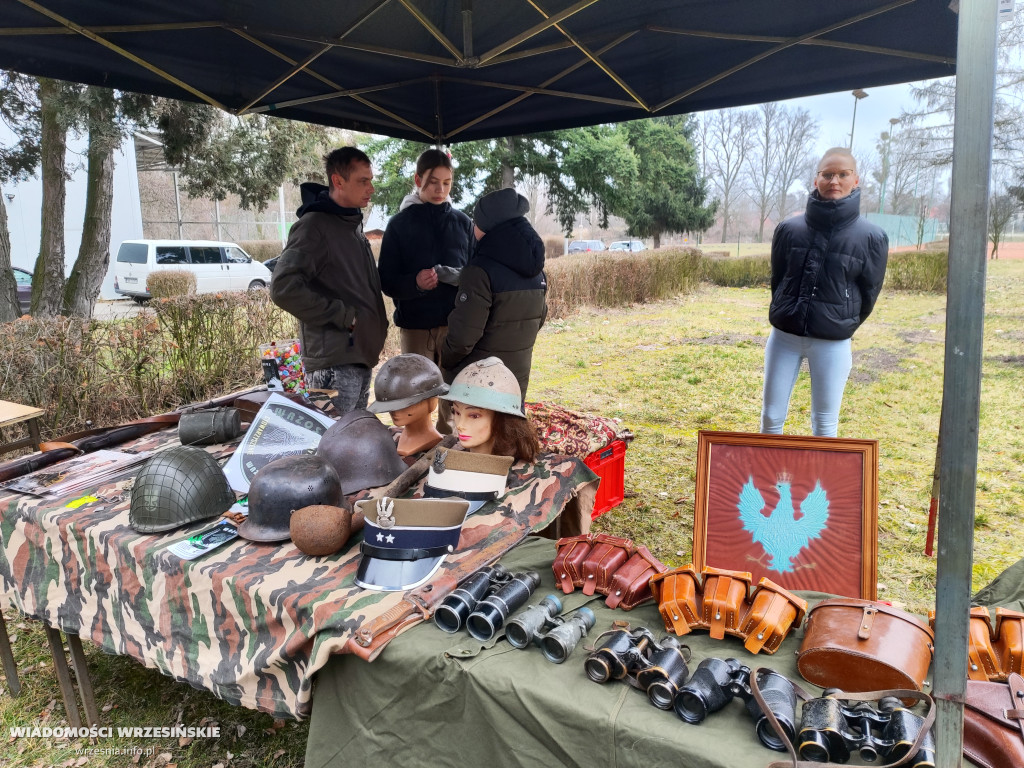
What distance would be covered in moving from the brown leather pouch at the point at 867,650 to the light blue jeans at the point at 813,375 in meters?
2.04

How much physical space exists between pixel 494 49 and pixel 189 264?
1559 cm

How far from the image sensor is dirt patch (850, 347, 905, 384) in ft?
27.0

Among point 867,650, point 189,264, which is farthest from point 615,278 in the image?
point 867,650

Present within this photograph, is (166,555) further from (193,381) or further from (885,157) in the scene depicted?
(885,157)

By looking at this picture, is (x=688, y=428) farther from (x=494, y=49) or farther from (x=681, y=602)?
(x=681, y=602)

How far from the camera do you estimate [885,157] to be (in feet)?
→ 43.4

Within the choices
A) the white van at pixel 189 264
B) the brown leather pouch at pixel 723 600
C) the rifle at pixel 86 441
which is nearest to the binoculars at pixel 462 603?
the brown leather pouch at pixel 723 600

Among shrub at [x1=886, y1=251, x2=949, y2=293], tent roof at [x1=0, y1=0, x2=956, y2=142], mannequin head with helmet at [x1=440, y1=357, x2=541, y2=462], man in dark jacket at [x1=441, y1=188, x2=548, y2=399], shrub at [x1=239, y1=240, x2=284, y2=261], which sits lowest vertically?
mannequin head with helmet at [x1=440, y1=357, x2=541, y2=462]

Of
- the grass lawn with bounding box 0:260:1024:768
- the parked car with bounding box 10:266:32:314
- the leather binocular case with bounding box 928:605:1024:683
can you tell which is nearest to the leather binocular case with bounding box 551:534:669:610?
the leather binocular case with bounding box 928:605:1024:683

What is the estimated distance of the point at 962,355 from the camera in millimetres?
978

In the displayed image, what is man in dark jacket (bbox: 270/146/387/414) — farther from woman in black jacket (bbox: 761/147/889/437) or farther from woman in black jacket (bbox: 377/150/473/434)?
woman in black jacket (bbox: 761/147/889/437)

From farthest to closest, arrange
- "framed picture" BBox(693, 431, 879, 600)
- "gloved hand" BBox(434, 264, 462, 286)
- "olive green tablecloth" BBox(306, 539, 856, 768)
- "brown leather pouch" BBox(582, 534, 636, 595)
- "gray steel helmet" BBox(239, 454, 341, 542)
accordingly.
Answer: "gloved hand" BBox(434, 264, 462, 286) → "framed picture" BBox(693, 431, 879, 600) → "gray steel helmet" BBox(239, 454, 341, 542) → "brown leather pouch" BBox(582, 534, 636, 595) → "olive green tablecloth" BBox(306, 539, 856, 768)

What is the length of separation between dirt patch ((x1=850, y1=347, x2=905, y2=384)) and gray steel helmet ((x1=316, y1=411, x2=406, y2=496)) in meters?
7.43

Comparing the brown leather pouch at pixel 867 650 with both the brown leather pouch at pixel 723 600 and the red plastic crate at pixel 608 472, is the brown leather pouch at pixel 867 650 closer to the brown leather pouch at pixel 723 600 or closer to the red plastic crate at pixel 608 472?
the brown leather pouch at pixel 723 600
